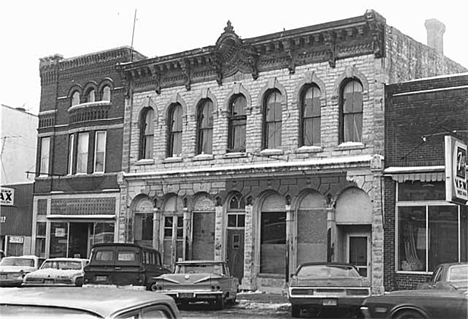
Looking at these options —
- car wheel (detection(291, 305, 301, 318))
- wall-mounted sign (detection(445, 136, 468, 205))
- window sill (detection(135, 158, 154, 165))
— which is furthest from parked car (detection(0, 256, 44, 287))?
wall-mounted sign (detection(445, 136, 468, 205))

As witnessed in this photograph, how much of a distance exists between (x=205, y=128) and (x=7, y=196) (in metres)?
12.1

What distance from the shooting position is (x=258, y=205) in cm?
2394

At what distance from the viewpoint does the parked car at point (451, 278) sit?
12594 mm

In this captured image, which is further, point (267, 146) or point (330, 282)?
point (267, 146)

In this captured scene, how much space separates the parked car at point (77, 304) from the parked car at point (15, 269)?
65.4 ft

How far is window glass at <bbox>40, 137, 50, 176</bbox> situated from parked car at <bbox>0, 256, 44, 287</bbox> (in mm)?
7149

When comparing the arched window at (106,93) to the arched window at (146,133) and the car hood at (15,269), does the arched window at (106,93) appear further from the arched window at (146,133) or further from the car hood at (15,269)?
the car hood at (15,269)

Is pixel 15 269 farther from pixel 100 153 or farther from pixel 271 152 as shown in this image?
pixel 271 152

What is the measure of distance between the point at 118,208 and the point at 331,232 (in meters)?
10.1

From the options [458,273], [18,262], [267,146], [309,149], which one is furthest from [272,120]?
[458,273]

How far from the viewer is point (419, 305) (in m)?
10.5

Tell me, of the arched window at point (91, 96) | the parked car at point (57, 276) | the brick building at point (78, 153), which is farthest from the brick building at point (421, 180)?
the arched window at point (91, 96)

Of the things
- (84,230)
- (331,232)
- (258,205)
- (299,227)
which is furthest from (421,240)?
(84,230)

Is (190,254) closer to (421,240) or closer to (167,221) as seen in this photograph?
(167,221)
